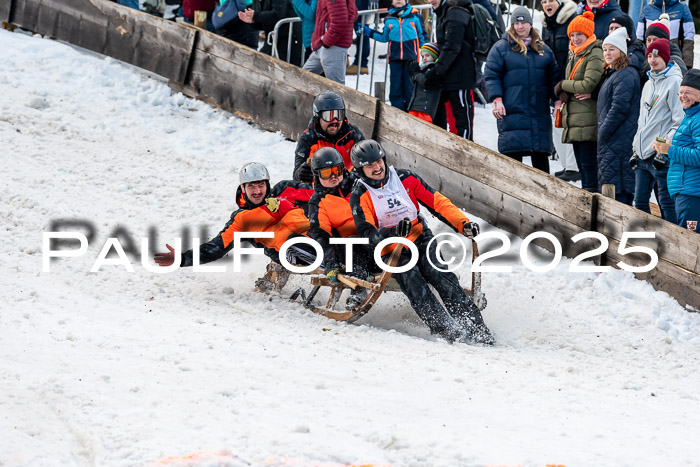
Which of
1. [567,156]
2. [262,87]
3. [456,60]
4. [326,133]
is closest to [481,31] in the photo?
[456,60]

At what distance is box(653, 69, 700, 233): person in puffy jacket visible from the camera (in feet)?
23.8

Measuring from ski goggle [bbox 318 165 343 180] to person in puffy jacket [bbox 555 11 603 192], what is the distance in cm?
259

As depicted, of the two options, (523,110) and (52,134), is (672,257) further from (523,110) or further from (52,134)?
(52,134)

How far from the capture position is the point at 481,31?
9.84 meters

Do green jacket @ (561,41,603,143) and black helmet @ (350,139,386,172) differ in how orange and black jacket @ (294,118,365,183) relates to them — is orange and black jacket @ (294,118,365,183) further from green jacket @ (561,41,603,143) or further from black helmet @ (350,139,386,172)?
green jacket @ (561,41,603,143)

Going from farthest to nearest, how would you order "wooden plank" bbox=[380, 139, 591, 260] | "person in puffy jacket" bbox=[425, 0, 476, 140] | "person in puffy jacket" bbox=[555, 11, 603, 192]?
"person in puffy jacket" bbox=[425, 0, 476, 140], "person in puffy jacket" bbox=[555, 11, 603, 192], "wooden plank" bbox=[380, 139, 591, 260]

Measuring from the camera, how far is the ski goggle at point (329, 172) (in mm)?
7691

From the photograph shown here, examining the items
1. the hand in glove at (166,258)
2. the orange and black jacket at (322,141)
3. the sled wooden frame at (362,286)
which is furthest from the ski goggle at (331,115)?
the hand in glove at (166,258)

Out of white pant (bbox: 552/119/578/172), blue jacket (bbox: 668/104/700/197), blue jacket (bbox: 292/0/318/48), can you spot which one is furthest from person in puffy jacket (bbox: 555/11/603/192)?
blue jacket (bbox: 292/0/318/48)

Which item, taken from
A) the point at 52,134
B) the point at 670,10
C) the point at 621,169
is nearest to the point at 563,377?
the point at 621,169

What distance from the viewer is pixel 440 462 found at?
15.4 feet

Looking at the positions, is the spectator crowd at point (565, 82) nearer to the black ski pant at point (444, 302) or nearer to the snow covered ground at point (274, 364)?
the snow covered ground at point (274, 364)

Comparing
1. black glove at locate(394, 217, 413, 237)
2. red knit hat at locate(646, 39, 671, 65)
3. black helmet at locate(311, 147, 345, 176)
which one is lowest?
black glove at locate(394, 217, 413, 237)

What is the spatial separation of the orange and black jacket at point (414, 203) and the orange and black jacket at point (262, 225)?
755mm
